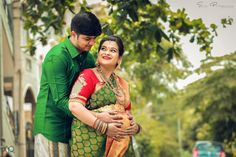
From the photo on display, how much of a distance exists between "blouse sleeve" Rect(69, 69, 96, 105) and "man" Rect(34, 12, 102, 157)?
0.26 feet

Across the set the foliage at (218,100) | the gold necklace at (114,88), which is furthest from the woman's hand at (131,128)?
the foliage at (218,100)

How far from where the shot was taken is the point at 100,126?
12.2 ft

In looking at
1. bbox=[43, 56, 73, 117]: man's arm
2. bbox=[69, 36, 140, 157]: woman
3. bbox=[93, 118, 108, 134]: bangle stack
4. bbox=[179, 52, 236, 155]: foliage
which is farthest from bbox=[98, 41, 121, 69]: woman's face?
bbox=[179, 52, 236, 155]: foliage

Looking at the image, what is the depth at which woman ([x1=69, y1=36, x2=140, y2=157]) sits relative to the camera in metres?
3.72

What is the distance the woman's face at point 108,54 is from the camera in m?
3.89

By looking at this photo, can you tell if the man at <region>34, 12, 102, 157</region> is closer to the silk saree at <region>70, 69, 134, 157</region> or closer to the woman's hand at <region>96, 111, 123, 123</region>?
the silk saree at <region>70, 69, 134, 157</region>

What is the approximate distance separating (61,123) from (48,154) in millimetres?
209

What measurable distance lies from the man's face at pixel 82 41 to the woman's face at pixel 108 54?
0.09 metres

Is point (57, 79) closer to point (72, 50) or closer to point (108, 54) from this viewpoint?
point (72, 50)

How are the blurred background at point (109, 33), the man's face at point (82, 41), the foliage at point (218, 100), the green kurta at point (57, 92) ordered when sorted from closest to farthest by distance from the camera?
the green kurta at point (57, 92), the man's face at point (82, 41), the blurred background at point (109, 33), the foliage at point (218, 100)

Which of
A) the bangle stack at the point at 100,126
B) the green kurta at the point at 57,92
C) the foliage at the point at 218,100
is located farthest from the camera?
the foliage at the point at 218,100

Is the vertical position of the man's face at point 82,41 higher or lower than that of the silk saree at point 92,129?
higher

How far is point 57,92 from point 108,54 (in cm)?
40

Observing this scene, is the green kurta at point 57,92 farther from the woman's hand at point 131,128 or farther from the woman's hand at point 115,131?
the woman's hand at point 131,128
